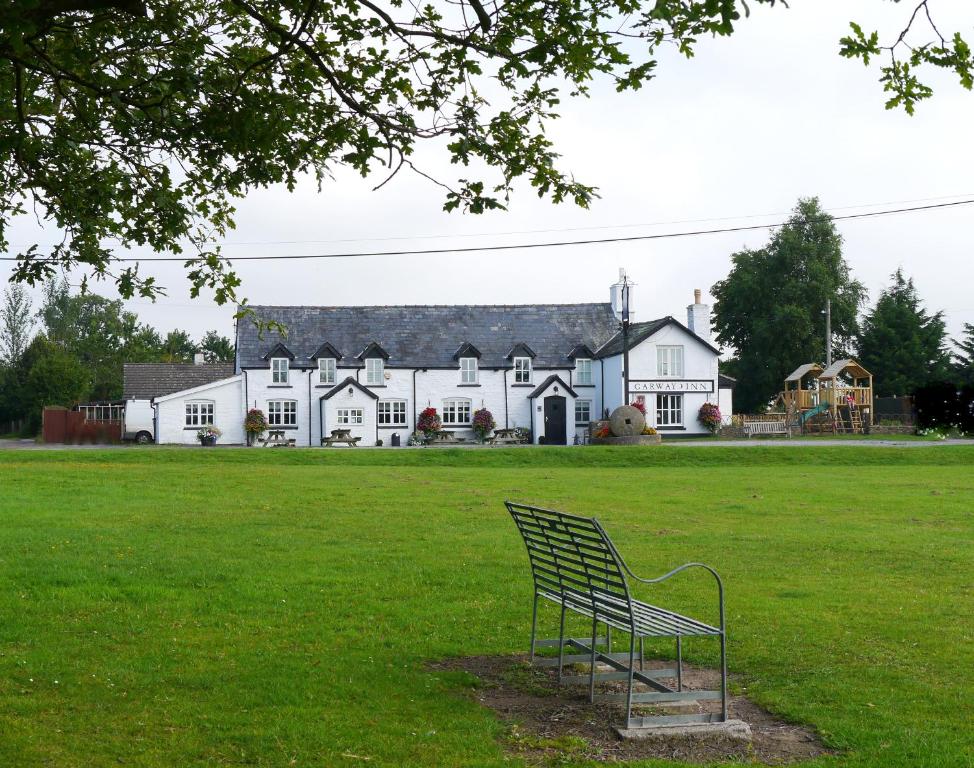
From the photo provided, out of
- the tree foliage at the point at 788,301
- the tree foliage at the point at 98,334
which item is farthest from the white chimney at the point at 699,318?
the tree foliage at the point at 98,334

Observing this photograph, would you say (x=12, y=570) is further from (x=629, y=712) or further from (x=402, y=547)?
(x=629, y=712)

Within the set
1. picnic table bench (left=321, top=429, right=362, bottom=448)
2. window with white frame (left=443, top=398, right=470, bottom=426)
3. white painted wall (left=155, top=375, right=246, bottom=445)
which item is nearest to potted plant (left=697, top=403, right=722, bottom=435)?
window with white frame (left=443, top=398, right=470, bottom=426)

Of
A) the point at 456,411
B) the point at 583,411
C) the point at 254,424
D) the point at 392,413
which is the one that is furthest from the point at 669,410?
the point at 254,424

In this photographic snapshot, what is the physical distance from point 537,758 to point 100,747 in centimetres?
257

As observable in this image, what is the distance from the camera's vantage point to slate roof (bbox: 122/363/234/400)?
6084 centimetres

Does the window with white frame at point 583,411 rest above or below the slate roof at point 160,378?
below

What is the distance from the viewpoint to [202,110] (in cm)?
945

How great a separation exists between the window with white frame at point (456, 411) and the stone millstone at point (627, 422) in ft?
35.3

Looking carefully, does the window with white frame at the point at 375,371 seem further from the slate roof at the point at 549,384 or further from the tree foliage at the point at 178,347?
the tree foliage at the point at 178,347

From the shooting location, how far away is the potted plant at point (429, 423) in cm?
5503

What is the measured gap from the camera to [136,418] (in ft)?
186

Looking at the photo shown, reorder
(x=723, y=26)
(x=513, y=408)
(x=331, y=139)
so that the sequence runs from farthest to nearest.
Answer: (x=513, y=408), (x=331, y=139), (x=723, y=26)

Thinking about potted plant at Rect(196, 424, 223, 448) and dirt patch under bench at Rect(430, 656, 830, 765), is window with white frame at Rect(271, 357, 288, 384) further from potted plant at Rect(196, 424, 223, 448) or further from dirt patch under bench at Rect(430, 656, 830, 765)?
dirt patch under bench at Rect(430, 656, 830, 765)

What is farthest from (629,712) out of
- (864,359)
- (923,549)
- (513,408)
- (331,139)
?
(864,359)
